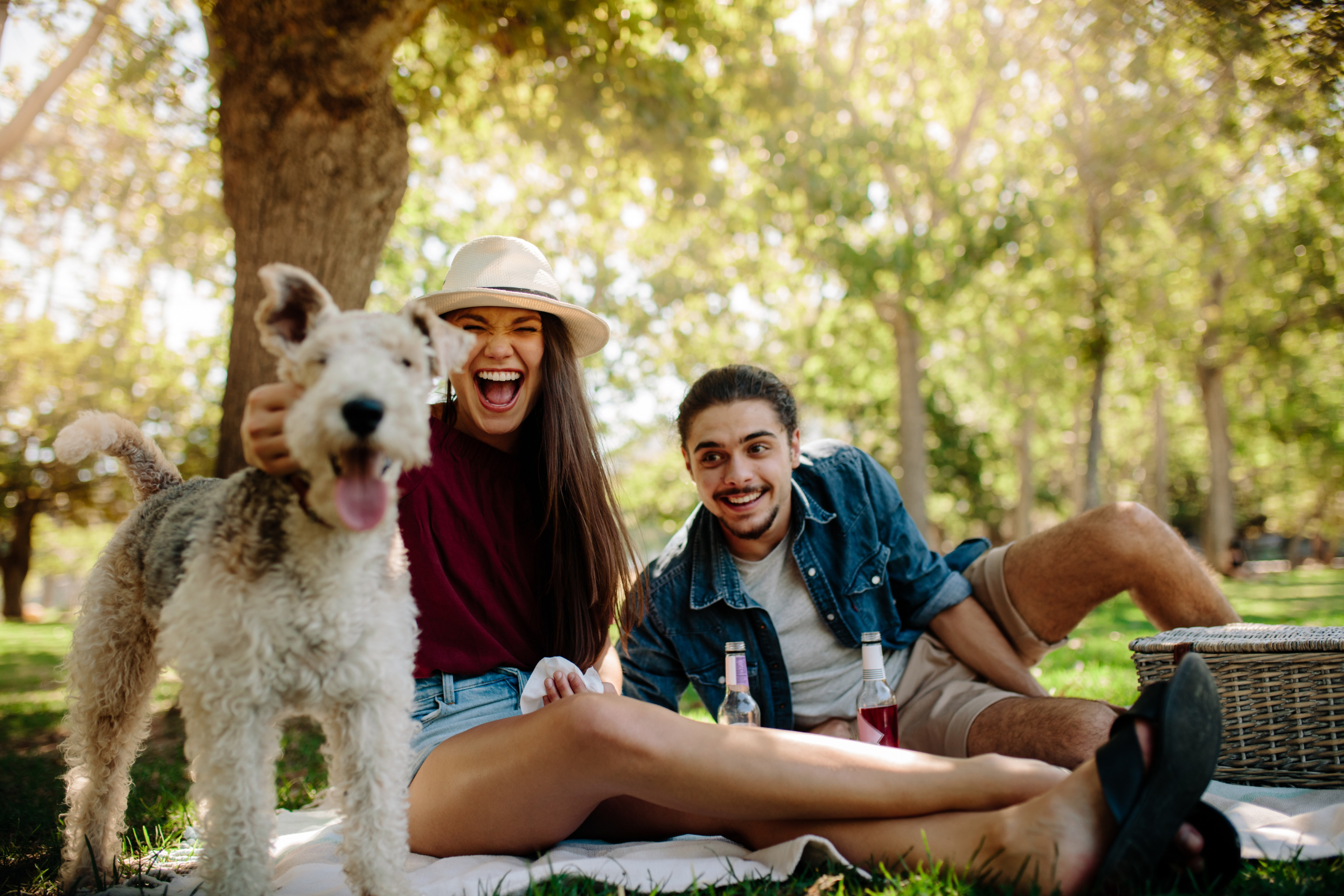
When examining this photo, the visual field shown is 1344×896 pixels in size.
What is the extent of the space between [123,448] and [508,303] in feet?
4.44

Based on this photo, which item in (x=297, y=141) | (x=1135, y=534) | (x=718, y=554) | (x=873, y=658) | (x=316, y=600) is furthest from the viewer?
(x=297, y=141)

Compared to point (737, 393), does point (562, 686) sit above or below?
below

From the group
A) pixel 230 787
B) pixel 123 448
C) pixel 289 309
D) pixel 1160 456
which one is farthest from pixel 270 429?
pixel 1160 456

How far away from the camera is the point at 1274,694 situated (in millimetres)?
2932

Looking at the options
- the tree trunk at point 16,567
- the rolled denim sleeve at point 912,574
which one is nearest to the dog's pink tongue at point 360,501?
the rolled denim sleeve at point 912,574

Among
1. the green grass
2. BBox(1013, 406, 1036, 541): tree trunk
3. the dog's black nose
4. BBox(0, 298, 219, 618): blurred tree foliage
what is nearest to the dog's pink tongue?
the dog's black nose

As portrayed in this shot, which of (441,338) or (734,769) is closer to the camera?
(441,338)

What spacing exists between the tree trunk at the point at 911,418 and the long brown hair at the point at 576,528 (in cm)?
1065

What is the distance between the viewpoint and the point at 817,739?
92.1 inches

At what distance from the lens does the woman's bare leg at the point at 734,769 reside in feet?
7.29

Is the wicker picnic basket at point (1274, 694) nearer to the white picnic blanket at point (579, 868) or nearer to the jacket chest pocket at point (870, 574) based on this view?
the jacket chest pocket at point (870, 574)

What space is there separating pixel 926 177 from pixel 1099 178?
3533 millimetres

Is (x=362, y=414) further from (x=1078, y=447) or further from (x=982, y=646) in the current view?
(x=1078, y=447)

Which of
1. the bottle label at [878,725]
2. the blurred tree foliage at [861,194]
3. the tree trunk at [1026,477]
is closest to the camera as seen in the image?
the bottle label at [878,725]
